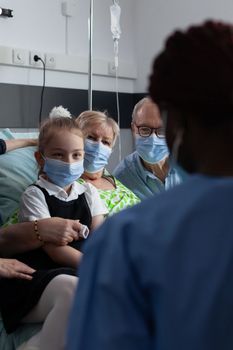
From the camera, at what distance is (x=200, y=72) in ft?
2.55

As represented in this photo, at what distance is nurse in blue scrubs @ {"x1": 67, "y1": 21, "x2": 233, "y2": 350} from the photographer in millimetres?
772

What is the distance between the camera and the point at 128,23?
13.3ft

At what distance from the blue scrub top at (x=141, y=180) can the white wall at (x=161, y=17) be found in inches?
50.7

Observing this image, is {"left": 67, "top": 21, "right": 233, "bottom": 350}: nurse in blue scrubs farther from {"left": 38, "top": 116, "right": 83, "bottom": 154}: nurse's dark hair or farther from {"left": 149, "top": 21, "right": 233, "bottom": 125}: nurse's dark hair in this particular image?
{"left": 38, "top": 116, "right": 83, "bottom": 154}: nurse's dark hair

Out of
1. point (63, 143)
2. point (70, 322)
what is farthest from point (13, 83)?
point (70, 322)

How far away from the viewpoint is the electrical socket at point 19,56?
3.25 metres

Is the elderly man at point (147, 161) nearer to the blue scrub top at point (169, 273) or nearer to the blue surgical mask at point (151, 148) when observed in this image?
the blue surgical mask at point (151, 148)

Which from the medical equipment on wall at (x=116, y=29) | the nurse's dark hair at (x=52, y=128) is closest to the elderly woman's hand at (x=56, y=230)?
the nurse's dark hair at (x=52, y=128)

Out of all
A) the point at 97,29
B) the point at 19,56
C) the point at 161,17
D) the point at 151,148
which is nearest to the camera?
the point at 151,148

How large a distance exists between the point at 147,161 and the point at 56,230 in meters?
0.72

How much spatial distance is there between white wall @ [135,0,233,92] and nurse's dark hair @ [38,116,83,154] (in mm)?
1738

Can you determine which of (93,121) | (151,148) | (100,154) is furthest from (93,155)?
(151,148)

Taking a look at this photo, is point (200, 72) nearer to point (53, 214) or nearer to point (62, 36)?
point (53, 214)

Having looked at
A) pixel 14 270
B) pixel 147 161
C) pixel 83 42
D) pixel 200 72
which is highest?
pixel 83 42
